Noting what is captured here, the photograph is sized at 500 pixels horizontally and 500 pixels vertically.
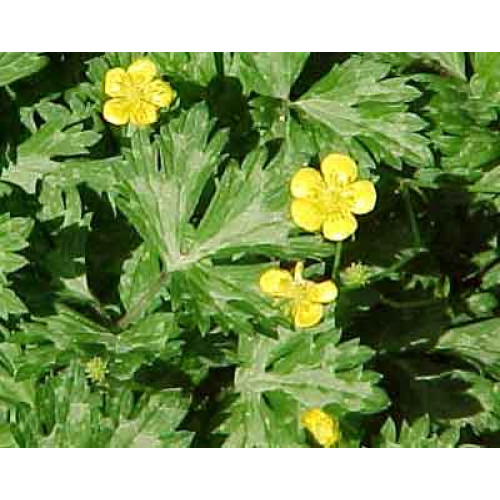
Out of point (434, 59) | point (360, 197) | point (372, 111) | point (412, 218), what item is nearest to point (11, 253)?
point (360, 197)

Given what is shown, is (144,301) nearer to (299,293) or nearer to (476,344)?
(299,293)

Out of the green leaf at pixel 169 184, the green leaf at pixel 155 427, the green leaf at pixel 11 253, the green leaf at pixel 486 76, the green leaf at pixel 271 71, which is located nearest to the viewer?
the green leaf at pixel 155 427

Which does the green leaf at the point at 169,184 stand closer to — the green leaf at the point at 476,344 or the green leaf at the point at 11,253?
the green leaf at the point at 11,253

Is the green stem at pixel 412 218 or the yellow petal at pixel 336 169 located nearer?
the yellow petal at pixel 336 169

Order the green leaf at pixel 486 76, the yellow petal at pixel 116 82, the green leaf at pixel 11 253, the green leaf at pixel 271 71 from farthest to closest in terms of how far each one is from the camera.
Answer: the green leaf at pixel 486 76, the green leaf at pixel 271 71, the yellow petal at pixel 116 82, the green leaf at pixel 11 253

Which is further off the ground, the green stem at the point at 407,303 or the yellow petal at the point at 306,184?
the yellow petal at the point at 306,184

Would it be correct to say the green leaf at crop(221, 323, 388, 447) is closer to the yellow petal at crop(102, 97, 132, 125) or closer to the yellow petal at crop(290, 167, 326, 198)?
the yellow petal at crop(290, 167, 326, 198)

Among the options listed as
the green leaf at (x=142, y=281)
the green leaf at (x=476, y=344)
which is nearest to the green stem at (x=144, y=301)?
the green leaf at (x=142, y=281)

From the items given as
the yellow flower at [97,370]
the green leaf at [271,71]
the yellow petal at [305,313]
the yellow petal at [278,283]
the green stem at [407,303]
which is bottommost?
the green stem at [407,303]
